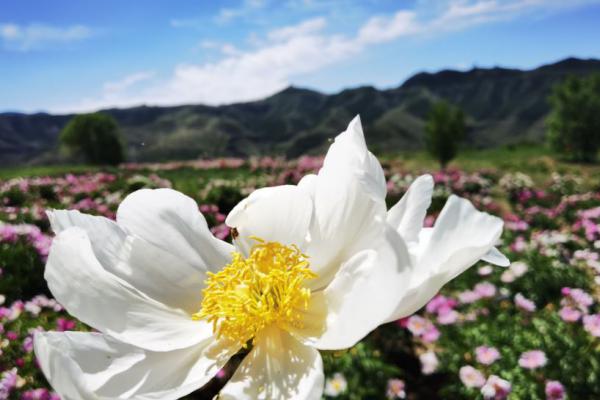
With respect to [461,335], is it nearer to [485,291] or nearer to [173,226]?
[485,291]

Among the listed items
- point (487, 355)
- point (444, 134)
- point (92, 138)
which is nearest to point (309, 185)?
point (487, 355)

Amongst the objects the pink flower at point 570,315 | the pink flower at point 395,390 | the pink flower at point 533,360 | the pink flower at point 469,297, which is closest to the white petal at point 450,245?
the pink flower at point 395,390

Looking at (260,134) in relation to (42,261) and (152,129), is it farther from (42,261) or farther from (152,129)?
(42,261)

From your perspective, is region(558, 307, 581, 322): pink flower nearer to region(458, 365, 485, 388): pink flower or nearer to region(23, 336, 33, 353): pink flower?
region(458, 365, 485, 388): pink flower

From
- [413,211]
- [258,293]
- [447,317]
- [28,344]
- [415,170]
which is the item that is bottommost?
[415,170]

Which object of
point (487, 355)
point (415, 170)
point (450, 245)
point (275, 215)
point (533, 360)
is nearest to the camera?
point (450, 245)

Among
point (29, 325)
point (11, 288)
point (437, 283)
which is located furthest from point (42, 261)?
point (437, 283)

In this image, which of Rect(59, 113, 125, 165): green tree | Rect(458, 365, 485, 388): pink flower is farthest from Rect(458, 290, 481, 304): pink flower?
Rect(59, 113, 125, 165): green tree
